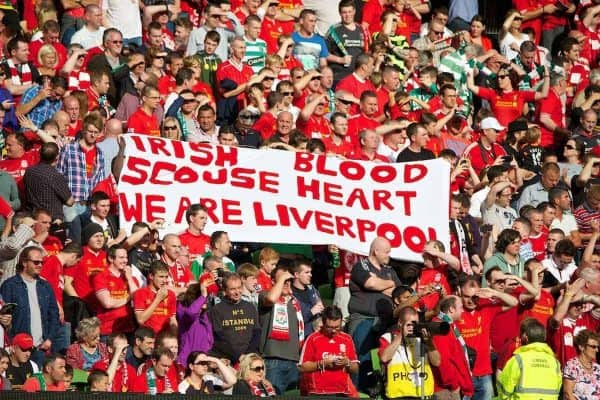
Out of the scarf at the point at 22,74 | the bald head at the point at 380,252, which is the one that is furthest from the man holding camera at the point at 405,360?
the scarf at the point at 22,74

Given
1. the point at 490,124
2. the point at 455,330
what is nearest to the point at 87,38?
the point at 490,124

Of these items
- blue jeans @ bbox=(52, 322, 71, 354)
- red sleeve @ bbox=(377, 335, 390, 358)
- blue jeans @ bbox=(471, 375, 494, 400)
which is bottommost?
blue jeans @ bbox=(471, 375, 494, 400)

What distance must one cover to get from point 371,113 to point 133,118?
293 centimetres

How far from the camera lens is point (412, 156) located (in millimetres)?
19797

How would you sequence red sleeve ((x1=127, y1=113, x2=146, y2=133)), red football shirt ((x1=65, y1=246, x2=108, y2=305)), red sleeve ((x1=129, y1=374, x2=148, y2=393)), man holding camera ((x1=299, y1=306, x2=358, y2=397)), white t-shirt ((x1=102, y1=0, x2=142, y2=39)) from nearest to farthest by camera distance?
red sleeve ((x1=129, y1=374, x2=148, y2=393))
man holding camera ((x1=299, y1=306, x2=358, y2=397))
red football shirt ((x1=65, y1=246, x2=108, y2=305))
red sleeve ((x1=127, y1=113, x2=146, y2=133))
white t-shirt ((x1=102, y1=0, x2=142, y2=39))

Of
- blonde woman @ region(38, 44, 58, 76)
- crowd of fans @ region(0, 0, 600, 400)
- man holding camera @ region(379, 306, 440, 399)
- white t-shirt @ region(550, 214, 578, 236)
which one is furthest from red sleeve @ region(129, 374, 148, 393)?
white t-shirt @ region(550, 214, 578, 236)

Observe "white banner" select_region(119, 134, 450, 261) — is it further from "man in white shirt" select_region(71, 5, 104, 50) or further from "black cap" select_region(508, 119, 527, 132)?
"man in white shirt" select_region(71, 5, 104, 50)

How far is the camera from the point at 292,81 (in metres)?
21.1

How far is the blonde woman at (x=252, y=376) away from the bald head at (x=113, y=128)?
3.98 m

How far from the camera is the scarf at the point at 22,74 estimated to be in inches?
785

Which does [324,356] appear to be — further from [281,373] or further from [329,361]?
[281,373]

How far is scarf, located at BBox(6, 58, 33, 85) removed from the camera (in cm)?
1994

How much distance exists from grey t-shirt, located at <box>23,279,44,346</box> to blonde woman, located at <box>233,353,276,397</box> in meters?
1.77

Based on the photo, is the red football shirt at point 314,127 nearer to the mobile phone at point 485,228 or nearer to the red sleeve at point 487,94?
the mobile phone at point 485,228
